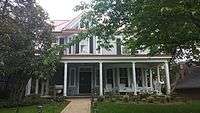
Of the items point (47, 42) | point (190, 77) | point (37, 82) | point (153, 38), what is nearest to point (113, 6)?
point (153, 38)

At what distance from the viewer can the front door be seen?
3131cm

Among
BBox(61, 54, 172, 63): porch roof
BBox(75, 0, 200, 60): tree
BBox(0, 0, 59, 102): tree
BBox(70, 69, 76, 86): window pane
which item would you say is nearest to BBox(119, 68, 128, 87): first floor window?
BBox(61, 54, 172, 63): porch roof

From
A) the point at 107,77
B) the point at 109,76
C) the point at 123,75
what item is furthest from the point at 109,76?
the point at 123,75

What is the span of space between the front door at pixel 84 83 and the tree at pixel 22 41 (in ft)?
18.7

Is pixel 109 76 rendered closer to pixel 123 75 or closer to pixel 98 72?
pixel 98 72

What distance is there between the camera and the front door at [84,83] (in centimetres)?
3131

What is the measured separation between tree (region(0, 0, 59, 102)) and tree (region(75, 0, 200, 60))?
699cm

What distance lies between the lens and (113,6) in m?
14.6

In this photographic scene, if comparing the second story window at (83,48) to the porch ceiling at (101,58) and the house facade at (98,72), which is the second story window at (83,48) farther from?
the porch ceiling at (101,58)

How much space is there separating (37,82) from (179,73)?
21637 mm

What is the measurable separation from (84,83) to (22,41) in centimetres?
980

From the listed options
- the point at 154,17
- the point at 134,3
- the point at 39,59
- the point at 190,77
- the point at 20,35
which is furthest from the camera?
the point at 190,77

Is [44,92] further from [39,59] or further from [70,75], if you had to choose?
[39,59]

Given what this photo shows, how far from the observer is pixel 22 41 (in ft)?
76.9
